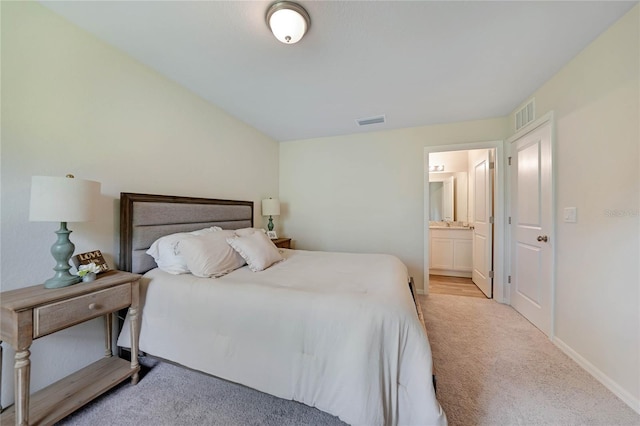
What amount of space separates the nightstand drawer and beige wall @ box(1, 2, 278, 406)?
435mm

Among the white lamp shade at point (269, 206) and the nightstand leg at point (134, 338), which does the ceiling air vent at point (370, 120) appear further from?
the nightstand leg at point (134, 338)

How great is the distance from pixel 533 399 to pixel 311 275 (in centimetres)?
163

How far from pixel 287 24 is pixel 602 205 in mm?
2514

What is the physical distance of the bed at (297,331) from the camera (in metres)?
1.12

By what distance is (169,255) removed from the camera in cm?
179

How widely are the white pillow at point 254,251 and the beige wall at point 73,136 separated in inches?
34.4

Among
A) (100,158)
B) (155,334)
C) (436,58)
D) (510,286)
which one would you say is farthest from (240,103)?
(510,286)

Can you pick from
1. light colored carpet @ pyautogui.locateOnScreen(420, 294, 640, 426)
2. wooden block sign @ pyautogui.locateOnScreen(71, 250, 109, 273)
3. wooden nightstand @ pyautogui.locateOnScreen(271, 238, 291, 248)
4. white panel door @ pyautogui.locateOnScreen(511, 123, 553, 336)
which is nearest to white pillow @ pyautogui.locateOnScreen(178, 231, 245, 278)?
wooden block sign @ pyautogui.locateOnScreen(71, 250, 109, 273)

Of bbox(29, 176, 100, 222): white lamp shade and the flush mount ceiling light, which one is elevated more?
the flush mount ceiling light

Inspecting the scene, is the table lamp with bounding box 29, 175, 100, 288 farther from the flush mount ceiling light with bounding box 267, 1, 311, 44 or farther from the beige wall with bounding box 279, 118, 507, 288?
the beige wall with bounding box 279, 118, 507, 288

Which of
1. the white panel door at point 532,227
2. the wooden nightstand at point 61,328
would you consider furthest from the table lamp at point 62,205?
the white panel door at point 532,227

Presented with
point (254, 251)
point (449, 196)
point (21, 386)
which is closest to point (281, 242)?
point (254, 251)

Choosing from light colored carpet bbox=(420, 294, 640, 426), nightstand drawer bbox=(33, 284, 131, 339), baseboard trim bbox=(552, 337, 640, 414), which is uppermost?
nightstand drawer bbox=(33, 284, 131, 339)

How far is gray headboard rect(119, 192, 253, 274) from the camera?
5.79 ft
